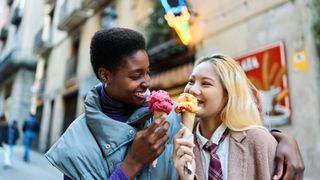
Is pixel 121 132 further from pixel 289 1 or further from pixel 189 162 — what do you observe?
pixel 289 1

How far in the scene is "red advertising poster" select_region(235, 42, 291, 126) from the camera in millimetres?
6703

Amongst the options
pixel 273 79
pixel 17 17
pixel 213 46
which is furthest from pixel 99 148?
pixel 17 17

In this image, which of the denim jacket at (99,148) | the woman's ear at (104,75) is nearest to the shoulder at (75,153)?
the denim jacket at (99,148)

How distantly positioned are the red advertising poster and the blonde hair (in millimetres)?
4769

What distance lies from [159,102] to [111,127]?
0.26 meters

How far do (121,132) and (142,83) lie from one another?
246mm

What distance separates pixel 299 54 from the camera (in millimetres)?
6531

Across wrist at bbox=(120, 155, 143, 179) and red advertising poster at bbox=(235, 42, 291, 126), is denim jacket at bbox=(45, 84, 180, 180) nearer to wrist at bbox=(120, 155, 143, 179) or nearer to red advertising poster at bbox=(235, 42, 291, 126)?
wrist at bbox=(120, 155, 143, 179)

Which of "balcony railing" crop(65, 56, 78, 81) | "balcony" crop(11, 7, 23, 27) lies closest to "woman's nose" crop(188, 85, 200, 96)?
"balcony railing" crop(65, 56, 78, 81)

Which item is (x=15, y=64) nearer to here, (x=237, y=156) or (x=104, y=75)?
(x=104, y=75)

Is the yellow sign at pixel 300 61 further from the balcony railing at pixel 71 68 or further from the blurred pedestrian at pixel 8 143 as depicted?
the balcony railing at pixel 71 68


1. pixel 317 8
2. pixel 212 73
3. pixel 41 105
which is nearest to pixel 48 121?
pixel 41 105

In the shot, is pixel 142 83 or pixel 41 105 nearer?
pixel 142 83

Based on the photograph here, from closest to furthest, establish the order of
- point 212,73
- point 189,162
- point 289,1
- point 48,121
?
1. point 189,162
2. point 212,73
3. point 289,1
4. point 48,121
